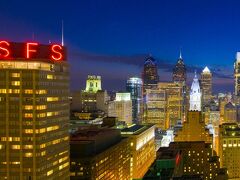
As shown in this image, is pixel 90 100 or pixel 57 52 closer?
pixel 57 52

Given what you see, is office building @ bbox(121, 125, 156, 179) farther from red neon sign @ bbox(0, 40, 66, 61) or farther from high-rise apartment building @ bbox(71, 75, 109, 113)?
red neon sign @ bbox(0, 40, 66, 61)

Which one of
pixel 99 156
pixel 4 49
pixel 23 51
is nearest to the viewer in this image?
pixel 23 51

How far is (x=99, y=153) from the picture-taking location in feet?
264

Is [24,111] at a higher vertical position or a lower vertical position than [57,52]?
lower

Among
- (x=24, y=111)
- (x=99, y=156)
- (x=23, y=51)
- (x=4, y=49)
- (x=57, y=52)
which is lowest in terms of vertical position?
(x=99, y=156)

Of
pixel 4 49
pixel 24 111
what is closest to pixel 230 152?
pixel 24 111

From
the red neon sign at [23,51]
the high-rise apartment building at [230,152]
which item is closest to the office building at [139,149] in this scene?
the high-rise apartment building at [230,152]

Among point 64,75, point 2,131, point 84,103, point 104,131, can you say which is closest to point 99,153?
point 104,131

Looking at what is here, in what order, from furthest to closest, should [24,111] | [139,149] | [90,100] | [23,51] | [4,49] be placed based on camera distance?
[90,100], [139,149], [4,49], [23,51], [24,111]

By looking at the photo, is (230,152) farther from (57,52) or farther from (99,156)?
(57,52)

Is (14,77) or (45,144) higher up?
(14,77)

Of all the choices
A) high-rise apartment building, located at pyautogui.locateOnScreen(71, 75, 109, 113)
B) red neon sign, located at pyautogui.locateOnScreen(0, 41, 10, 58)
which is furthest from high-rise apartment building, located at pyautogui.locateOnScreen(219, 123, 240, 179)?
red neon sign, located at pyautogui.locateOnScreen(0, 41, 10, 58)

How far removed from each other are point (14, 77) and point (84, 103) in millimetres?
131279

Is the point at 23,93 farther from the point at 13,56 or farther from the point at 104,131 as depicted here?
the point at 104,131
